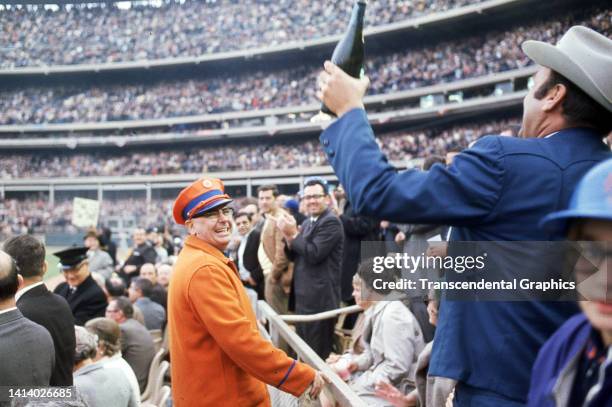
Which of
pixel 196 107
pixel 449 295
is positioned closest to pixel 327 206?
pixel 449 295

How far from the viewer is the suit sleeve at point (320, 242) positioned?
17.3ft

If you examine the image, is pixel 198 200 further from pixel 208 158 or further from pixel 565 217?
Answer: pixel 208 158

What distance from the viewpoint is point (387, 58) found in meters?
34.9

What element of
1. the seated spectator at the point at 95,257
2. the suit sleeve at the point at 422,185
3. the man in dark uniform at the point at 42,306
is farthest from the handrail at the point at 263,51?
the suit sleeve at the point at 422,185

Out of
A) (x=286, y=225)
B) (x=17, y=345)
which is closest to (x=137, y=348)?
(x=286, y=225)

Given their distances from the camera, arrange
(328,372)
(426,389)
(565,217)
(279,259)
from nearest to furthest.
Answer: (565,217) < (426,389) < (328,372) < (279,259)

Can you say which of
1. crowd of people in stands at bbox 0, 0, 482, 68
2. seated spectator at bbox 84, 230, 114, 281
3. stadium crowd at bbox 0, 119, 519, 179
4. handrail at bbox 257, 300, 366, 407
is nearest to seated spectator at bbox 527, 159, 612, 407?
handrail at bbox 257, 300, 366, 407

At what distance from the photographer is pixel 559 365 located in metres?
1.17

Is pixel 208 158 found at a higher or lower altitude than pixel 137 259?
higher

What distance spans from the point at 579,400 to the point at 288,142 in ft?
121

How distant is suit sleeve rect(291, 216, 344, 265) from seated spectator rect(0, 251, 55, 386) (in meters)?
2.74

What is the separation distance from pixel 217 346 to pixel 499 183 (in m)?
1.90

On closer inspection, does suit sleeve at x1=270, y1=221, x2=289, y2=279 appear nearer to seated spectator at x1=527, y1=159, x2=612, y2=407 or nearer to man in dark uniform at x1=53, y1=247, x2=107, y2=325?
man in dark uniform at x1=53, y1=247, x2=107, y2=325

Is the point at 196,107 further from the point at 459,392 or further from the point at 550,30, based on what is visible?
the point at 459,392
